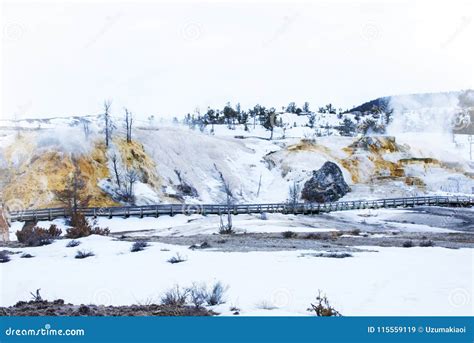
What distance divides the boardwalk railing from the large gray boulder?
6439 mm

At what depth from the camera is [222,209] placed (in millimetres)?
34906

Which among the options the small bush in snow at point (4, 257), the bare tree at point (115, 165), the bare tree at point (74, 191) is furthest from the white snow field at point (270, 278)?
the bare tree at point (115, 165)

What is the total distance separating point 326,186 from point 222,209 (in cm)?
1877

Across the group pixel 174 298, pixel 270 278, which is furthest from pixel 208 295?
pixel 270 278

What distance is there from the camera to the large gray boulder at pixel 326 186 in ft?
164

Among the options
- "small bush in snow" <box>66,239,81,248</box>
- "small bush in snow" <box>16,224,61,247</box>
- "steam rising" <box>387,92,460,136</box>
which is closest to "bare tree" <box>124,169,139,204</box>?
"small bush in snow" <box>16,224,61,247</box>

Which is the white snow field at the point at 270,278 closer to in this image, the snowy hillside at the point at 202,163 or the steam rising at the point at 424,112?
the snowy hillside at the point at 202,163

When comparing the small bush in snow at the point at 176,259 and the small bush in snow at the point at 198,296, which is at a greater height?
the small bush in snow at the point at 198,296

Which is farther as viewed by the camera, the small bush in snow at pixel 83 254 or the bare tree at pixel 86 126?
the bare tree at pixel 86 126

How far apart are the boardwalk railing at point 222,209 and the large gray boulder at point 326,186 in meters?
6.44

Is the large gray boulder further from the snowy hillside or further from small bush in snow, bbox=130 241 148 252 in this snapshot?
small bush in snow, bbox=130 241 148 252

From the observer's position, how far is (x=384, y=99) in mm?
124250

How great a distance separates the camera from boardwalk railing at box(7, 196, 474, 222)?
3053 centimetres

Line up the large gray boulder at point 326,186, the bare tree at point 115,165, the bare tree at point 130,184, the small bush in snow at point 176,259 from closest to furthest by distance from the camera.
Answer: the small bush in snow at point 176,259
the bare tree at point 130,184
the bare tree at point 115,165
the large gray boulder at point 326,186
